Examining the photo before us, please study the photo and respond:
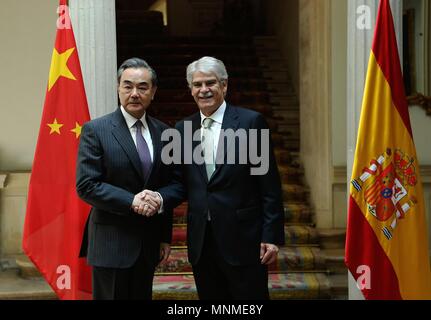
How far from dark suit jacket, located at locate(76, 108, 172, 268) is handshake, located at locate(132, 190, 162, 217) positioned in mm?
49

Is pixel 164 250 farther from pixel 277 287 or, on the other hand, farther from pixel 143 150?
pixel 277 287

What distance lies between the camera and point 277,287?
17.8 feet

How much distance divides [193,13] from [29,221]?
877 centimetres

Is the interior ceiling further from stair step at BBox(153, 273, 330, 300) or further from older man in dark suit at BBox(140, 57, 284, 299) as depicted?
older man in dark suit at BBox(140, 57, 284, 299)

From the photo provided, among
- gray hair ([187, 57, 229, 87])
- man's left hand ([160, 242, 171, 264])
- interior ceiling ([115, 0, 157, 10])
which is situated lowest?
man's left hand ([160, 242, 171, 264])

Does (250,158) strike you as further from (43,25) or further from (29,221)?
(43,25)

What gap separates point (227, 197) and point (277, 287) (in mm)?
2347

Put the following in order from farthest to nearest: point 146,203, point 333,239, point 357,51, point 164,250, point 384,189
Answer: point 333,239
point 357,51
point 384,189
point 164,250
point 146,203

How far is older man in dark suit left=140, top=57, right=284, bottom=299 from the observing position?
3.30 m

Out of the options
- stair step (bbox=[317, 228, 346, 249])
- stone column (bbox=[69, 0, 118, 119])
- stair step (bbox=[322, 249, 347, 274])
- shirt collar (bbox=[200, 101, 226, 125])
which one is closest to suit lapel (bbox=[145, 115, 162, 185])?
shirt collar (bbox=[200, 101, 226, 125])

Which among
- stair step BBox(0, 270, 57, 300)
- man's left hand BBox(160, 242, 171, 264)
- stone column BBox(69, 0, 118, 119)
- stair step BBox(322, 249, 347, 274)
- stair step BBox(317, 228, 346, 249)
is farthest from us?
stair step BBox(317, 228, 346, 249)

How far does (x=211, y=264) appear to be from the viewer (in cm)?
337

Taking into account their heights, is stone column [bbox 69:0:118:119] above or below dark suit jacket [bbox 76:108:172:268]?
above

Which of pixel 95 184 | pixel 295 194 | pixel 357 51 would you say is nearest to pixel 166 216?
pixel 95 184
